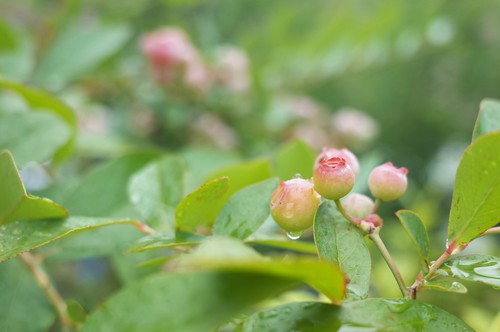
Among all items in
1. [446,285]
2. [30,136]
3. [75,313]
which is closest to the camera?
[446,285]

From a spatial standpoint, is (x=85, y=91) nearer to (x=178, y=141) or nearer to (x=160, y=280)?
(x=178, y=141)

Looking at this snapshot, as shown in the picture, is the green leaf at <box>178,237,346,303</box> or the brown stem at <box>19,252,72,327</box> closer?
the green leaf at <box>178,237,346,303</box>

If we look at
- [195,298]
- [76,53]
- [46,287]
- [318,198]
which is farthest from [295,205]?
[76,53]

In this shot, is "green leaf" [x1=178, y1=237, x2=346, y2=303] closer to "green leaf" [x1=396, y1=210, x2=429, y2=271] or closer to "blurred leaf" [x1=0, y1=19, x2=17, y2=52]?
"green leaf" [x1=396, y1=210, x2=429, y2=271]

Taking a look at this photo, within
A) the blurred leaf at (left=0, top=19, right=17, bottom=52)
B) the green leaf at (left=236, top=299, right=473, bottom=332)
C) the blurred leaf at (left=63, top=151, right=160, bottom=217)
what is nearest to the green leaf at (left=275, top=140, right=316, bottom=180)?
the blurred leaf at (left=63, top=151, right=160, bottom=217)

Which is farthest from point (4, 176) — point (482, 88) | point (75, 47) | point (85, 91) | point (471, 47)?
point (482, 88)

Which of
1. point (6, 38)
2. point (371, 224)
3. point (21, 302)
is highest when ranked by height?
point (6, 38)

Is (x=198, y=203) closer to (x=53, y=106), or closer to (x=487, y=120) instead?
(x=487, y=120)
